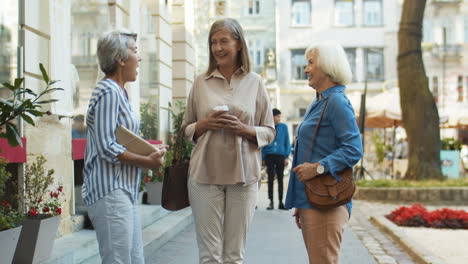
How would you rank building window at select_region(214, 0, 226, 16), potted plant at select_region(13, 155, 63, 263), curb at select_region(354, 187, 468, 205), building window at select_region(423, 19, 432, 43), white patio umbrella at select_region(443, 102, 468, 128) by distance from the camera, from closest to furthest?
1. potted plant at select_region(13, 155, 63, 263)
2. curb at select_region(354, 187, 468, 205)
3. white patio umbrella at select_region(443, 102, 468, 128)
4. building window at select_region(214, 0, 226, 16)
5. building window at select_region(423, 19, 432, 43)

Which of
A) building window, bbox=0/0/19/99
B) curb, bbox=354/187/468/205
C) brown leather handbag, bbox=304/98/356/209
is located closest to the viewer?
brown leather handbag, bbox=304/98/356/209

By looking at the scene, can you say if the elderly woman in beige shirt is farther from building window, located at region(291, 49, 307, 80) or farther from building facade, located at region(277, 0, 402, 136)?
building window, located at region(291, 49, 307, 80)

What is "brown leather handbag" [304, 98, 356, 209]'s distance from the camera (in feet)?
11.4

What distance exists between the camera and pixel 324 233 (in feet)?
11.5

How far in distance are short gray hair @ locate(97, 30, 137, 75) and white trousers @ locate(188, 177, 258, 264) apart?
0.90 m

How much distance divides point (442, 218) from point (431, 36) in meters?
34.7

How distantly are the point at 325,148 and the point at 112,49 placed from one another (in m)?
1.27

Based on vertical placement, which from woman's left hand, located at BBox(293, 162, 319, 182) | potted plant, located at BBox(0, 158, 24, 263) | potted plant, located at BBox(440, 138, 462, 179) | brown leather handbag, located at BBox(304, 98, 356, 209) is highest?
woman's left hand, located at BBox(293, 162, 319, 182)

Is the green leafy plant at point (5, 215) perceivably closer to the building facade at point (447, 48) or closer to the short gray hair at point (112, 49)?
the short gray hair at point (112, 49)

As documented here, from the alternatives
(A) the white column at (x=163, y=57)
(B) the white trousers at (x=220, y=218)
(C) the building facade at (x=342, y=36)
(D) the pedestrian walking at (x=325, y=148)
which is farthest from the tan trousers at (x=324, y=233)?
(C) the building facade at (x=342, y=36)

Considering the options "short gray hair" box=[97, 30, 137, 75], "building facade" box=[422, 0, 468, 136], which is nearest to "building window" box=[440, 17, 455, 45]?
"building facade" box=[422, 0, 468, 136]

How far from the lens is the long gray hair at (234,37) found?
3.88 meters

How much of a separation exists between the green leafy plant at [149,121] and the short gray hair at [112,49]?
6.69 meters

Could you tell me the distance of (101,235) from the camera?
3.15 meters
